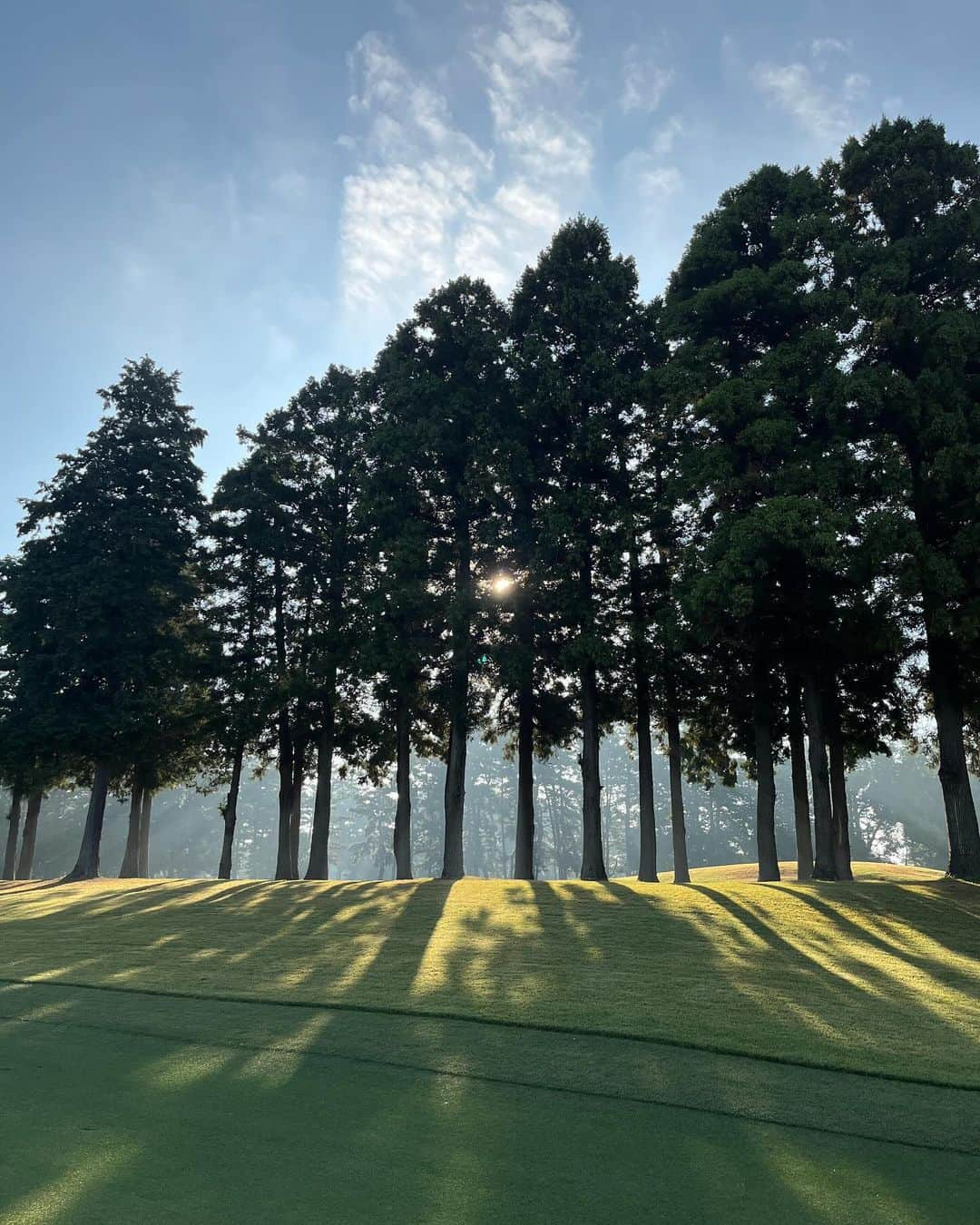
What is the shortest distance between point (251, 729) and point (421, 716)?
220 inches

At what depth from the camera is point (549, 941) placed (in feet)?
38.3

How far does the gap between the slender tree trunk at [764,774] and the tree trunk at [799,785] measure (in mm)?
677

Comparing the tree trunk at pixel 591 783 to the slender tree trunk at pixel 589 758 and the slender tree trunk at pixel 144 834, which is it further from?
the slender tree trunk at pixel 144 834

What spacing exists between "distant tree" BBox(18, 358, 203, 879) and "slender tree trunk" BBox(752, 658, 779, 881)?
755 inches

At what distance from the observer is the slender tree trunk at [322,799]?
2747 cm

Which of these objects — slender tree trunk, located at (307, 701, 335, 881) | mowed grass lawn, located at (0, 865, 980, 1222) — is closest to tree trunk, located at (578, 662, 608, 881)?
mowed grass lawn, located at (0, 865, 980, 1222)

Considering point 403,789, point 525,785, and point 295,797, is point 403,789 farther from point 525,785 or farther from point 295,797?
point 295,797

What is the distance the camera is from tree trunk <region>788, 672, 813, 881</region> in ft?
70.8

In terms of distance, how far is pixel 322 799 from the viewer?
2788 centimetres

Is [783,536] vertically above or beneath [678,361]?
beneath

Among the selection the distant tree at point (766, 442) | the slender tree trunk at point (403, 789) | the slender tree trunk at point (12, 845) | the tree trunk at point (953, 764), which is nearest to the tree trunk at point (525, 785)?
the slender tree trunk at point (403, 789)

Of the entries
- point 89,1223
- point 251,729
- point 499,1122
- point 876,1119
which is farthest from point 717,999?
point 251,729

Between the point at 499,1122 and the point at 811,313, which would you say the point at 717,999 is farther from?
the point at 811,313

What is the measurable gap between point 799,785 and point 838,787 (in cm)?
97
